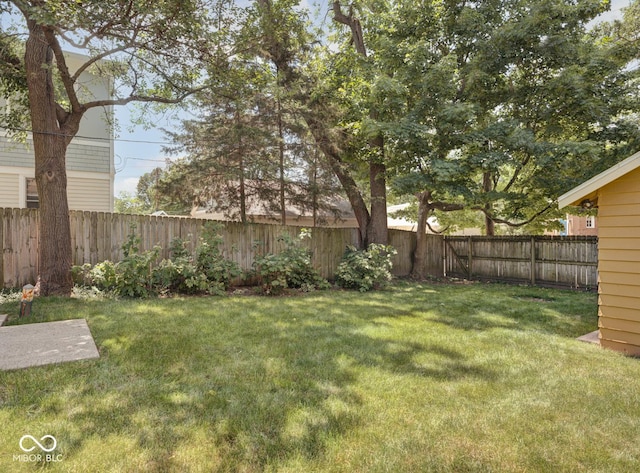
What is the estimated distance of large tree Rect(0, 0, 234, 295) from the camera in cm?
517

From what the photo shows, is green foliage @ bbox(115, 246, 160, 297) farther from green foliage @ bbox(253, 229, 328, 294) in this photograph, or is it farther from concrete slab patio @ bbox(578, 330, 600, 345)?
concrete slab patio @ bbox(578, 330, 600, 345)

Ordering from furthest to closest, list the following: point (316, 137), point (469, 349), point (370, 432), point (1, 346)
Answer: point (316, 137) < point (469, 349) < point (1, 346) < point (370, 432)

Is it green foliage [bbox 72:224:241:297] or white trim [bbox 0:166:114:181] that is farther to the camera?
white trim [bbox 0:166:114:181]

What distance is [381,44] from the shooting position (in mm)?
9094

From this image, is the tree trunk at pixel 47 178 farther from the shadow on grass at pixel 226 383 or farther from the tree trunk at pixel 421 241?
the tree trunk at pixel 421 241

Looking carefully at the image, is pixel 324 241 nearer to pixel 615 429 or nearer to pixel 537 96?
pixel 537 96

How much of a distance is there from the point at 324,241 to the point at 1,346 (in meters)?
6.90

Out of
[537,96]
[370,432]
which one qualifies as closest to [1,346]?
[370,432]

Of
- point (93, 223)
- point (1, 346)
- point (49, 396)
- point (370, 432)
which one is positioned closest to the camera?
point (370, 432)

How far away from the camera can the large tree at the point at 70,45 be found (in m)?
5.17

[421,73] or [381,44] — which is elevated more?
[381,44]

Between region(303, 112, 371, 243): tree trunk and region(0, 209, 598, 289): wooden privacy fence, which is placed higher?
region(303, 112, 371, 243): tree trunk

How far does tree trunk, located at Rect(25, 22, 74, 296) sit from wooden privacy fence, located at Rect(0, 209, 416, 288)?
509 millimetres

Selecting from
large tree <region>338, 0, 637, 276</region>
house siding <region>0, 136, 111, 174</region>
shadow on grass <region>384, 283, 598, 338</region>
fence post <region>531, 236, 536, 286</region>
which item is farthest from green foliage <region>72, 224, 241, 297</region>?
fence post <region>531, 236, 536, 286</region>
